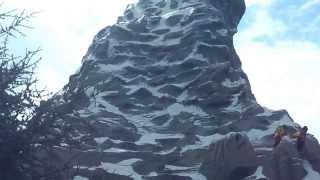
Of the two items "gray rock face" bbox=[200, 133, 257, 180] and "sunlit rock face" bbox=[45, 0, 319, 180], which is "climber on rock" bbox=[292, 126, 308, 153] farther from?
"gray rock face" bbox=[200, 133, 257, 180]

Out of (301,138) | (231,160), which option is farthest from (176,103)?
(301,138)

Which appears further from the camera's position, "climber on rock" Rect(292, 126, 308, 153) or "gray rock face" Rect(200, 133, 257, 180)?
"gray rock face" Rect(200, 133, 257, 180)

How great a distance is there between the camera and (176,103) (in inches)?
2223

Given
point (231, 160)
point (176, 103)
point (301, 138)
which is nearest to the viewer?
point (301, 138)

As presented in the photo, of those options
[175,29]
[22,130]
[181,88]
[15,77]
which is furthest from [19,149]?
[175,29]

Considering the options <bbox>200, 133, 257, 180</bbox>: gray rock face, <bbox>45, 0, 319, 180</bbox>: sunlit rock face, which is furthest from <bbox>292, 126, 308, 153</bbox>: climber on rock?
<bbox>200, 133, 257, 180</bbox>: gray rock face

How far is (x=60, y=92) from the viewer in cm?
845

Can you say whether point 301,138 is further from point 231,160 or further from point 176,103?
point 176,103

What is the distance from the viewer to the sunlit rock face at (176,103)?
134ft

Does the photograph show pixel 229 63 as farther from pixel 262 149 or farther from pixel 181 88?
pixel 262 149

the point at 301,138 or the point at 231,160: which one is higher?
the point at 301,138

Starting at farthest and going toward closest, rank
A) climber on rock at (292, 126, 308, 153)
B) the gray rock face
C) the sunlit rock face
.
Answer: the sunlit rock face, the gray rock face, climber on rock at (292, 126, 308, 153)

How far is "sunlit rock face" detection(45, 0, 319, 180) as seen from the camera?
134ft

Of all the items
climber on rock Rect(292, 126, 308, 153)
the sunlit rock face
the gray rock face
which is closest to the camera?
climber on rock Rect(292, 126, 308, 153)
